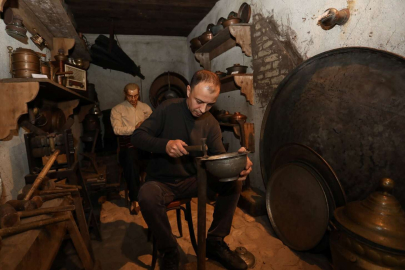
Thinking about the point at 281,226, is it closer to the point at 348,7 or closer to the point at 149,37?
the point at 348,7

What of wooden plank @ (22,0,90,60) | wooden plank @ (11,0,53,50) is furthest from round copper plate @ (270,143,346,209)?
wooden plank @ (11,0,53,50)

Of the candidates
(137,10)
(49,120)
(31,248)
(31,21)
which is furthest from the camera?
(137,10)

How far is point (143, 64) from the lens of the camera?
6.51m

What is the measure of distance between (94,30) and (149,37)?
1462 millimetres

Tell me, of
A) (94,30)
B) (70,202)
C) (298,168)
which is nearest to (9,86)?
(70,202)

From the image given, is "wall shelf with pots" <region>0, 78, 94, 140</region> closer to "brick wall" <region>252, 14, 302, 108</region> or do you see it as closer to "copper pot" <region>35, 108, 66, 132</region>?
"copper pot" <region>35, 108, 66, 132</region>

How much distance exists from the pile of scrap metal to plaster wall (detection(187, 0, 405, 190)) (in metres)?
3.01

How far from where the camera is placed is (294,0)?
99.1 inches

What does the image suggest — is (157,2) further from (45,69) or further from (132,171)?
(132,171)

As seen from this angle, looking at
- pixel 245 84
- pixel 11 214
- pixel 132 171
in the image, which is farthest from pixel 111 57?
pixel 11 214

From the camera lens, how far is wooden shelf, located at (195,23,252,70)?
3.35 metres

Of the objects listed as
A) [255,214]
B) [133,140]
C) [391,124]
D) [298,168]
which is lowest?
[255,214]

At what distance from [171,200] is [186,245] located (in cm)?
85

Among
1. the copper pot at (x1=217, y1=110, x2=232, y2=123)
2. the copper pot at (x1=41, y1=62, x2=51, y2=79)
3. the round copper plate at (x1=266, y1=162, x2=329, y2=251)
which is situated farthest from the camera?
the copper pot at (x1=217, y1=110, x2=232, y2=123)
